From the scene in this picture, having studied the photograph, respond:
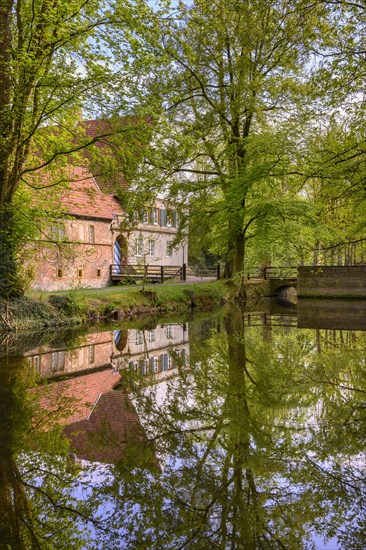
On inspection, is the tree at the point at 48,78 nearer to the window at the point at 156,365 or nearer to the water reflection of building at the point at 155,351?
the water reflection of building at the point at 155,351

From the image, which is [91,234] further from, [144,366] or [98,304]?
[144,366]

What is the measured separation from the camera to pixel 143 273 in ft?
101

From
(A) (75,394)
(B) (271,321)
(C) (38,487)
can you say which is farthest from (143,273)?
(C) (38,487)

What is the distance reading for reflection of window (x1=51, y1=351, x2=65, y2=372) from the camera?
9.65m

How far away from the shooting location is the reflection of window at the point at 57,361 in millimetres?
9647

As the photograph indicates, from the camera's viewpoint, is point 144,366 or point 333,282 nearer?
point 144,366

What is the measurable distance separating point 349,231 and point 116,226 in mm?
14648

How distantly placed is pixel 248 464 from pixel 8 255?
39.0ft

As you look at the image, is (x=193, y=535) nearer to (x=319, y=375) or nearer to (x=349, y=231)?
(x=319, y=375)

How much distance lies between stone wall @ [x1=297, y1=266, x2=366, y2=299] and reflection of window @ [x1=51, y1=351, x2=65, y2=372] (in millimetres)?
20150

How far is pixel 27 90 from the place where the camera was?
13148 mm

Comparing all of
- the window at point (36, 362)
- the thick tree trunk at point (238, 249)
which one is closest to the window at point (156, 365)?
the window at point (36, 362)

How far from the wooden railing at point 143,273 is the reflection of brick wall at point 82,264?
2.43 feet

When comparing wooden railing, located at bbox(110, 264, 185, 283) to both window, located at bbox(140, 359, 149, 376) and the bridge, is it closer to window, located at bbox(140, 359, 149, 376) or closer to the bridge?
the bridge
